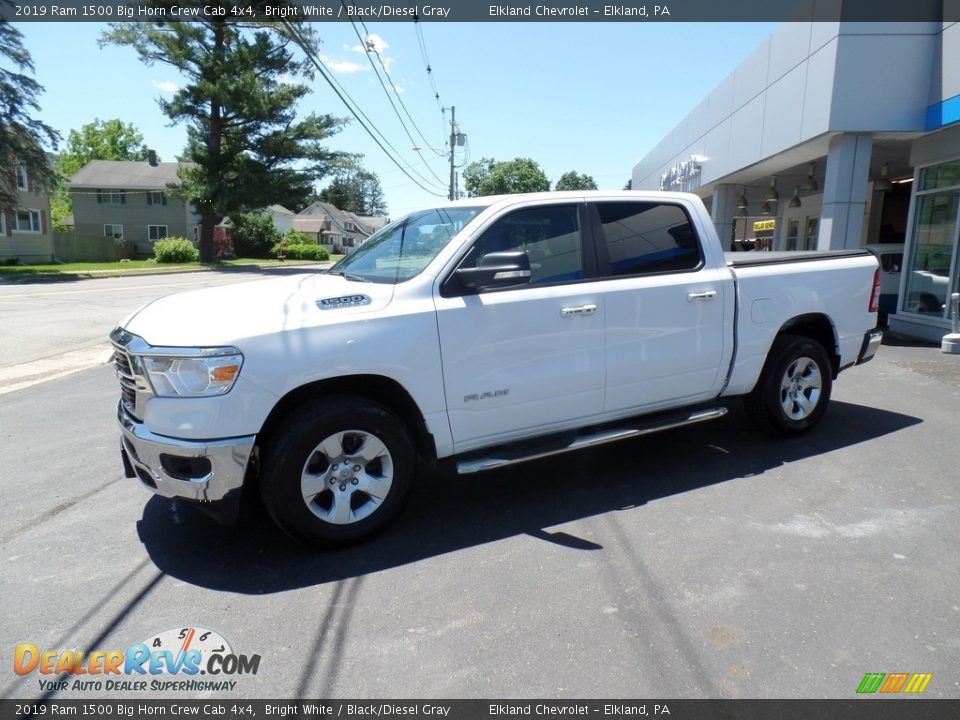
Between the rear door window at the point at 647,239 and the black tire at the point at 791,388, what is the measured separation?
3.75ft

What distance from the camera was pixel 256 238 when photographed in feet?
180

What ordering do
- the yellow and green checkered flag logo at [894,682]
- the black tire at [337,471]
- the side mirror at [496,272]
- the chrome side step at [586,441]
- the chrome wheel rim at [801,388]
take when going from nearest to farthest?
the yellow and green checkered flag logo at [894,682] < the black tire at [337,471] < the side mirror at [496,272] < the chrome side step at [586,441] < the chrome wheel rim at [801,388]

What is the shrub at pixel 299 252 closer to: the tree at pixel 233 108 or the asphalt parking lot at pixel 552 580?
the tree at pixel 233 108

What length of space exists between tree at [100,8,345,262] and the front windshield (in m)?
35.7

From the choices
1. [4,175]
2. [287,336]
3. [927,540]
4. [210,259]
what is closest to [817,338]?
[927,540]

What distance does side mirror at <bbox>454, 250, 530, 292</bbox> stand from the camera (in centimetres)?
380

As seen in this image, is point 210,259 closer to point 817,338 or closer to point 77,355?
point 77,355

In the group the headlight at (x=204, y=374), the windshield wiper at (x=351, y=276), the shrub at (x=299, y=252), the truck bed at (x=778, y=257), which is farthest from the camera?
the shrub at (x=299, y=252)

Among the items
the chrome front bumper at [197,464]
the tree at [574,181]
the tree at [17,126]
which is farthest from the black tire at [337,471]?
the tree at [574,181]

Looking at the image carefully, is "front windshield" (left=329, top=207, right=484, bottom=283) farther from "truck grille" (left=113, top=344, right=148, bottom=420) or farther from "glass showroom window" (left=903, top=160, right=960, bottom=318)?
"glass showroom window" (left=903, top=160, right=960, bottom=318)

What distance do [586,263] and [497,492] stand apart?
1.72 meters

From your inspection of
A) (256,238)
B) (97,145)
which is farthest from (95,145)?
(256,238)

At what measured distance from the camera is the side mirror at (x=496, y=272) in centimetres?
380

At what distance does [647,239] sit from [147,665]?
3.96 metres
